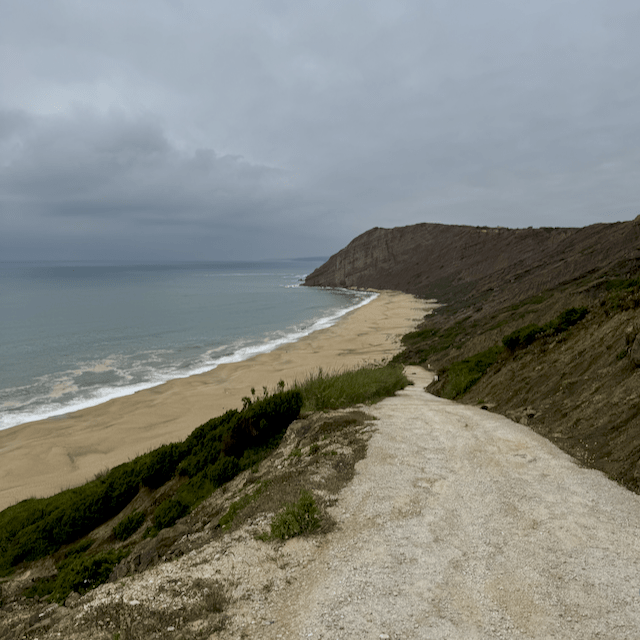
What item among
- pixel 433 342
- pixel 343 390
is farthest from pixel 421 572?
pixel 433 342

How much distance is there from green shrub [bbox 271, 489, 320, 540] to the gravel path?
0.94ft

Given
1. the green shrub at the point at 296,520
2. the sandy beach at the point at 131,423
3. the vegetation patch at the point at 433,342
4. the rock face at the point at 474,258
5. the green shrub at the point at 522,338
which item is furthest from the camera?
the rock face at the point at 474,258

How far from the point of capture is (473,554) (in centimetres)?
410

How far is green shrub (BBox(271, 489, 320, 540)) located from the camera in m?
4.59

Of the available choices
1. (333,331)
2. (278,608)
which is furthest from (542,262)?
(278,608)

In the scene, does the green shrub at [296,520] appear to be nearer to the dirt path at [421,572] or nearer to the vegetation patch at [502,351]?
the dirt path at [421,572]

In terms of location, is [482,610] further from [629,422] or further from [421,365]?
[421,365]

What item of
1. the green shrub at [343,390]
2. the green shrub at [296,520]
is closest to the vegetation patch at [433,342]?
the green shrub at [343,390]

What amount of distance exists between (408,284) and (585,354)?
7268 cm

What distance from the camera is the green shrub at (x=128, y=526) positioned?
6879mm

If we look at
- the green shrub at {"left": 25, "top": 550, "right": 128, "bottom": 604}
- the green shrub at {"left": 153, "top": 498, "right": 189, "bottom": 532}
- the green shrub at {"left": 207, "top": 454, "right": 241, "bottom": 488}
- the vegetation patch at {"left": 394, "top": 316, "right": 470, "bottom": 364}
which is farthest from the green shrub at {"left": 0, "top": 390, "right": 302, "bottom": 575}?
the vegetation patch at {"left": 394, "top": 316, "right": 470, "bottom": 364}

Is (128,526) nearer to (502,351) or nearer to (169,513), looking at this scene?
(169,513)

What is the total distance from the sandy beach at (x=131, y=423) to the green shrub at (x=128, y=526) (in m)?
5.79

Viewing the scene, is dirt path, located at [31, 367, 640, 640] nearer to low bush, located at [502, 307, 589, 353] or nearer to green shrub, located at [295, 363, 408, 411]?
green shrub, located at [295, 363, 408, 411]
